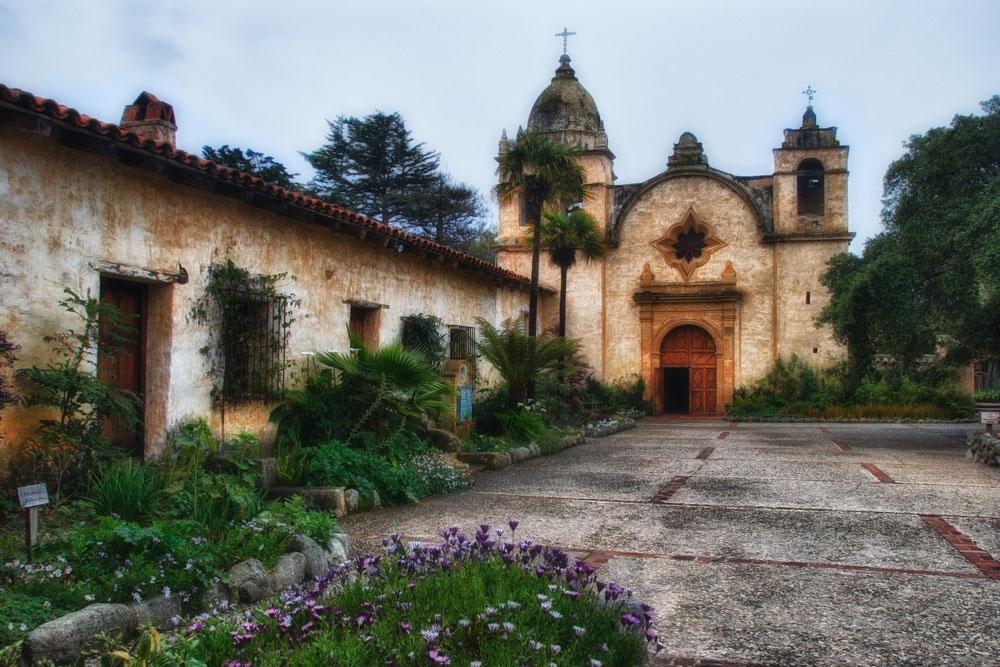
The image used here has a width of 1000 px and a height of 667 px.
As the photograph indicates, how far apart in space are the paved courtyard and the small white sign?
2528 millimetres

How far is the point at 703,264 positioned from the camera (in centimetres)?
2389

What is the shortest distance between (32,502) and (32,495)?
39 mm

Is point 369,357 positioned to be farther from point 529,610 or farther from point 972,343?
point 972,343

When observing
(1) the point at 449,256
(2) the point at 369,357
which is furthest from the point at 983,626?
(1) the point at 449,256

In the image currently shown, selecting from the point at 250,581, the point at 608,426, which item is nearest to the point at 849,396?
the point at 608,426

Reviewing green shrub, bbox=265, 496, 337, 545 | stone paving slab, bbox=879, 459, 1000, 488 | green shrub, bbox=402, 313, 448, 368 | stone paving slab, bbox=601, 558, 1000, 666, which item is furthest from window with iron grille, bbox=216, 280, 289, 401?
stone paving slab, bbox=879, 459, 1000, 488

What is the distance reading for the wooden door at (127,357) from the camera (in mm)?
7980

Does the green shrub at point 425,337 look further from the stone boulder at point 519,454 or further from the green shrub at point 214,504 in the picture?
the green shrub at point 214,504

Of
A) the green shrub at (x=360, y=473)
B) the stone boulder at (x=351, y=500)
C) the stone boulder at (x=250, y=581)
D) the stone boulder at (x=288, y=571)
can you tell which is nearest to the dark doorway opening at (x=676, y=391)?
the green shrub at (x=360, y=473)

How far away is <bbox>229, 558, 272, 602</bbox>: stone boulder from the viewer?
15.8 ft

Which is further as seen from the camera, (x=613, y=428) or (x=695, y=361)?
(x=695, y=361)

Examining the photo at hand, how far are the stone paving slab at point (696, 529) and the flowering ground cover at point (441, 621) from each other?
7.56ft

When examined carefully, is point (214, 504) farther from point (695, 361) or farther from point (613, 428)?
point (695, 361)

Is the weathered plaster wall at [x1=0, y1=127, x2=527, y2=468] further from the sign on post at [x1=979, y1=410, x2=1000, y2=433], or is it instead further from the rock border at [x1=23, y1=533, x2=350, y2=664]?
the sign on post at [x1=979, y1=410, x2=1000, y2=433]
